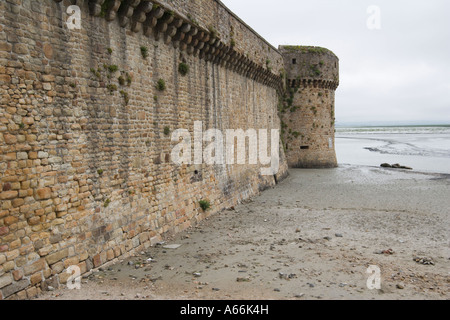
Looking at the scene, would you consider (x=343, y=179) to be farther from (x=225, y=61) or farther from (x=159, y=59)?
(x=159, y=59)

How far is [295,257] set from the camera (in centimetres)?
799

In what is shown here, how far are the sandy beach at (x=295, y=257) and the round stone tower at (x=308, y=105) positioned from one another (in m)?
10.8

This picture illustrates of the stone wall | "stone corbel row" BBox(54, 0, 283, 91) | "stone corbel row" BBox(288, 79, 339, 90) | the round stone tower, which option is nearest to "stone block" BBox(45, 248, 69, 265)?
the stone wall

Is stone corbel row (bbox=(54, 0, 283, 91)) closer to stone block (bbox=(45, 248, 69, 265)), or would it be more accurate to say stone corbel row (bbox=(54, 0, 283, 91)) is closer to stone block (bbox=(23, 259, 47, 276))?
stone block (bbox=(45, 248, 69, 265))

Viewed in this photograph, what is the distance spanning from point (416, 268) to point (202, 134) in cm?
644

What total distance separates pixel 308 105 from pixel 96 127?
1959 cm

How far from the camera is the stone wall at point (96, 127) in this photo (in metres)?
5.47

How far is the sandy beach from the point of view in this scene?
6.19 meters

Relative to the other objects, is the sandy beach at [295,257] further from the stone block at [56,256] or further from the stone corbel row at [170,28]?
the stone corbel row at [170,28]

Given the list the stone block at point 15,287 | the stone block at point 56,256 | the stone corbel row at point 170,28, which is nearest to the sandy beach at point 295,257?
the stone block at point 15,287

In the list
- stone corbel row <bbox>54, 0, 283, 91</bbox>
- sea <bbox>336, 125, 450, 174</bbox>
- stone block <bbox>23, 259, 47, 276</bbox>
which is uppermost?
stone corbel row <bbox>54, 0, 283, 91</bbox>

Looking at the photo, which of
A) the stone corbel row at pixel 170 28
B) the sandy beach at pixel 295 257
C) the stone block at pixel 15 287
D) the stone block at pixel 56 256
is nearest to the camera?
the stone block at pixel 15 287

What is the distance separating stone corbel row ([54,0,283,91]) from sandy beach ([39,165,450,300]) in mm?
4632

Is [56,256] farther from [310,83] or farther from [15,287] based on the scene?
[310,83]
